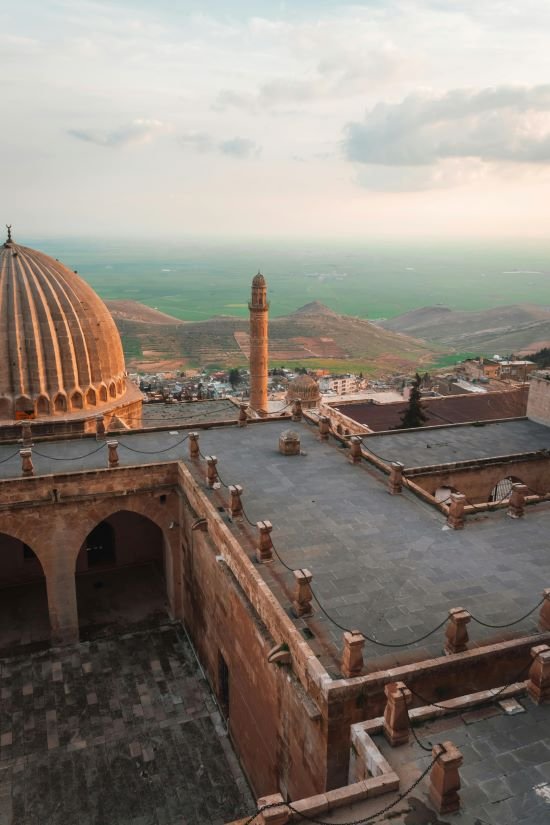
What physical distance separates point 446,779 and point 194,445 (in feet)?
49.8

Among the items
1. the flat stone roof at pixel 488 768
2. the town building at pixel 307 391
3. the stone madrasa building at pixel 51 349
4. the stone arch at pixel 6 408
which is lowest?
the town building at pixel 307 391

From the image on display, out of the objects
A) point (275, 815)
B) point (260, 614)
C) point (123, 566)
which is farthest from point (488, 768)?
point (123, 566)

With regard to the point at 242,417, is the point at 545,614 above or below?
below

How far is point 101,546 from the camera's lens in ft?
83.0

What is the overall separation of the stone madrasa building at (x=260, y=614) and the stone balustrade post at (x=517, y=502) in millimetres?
72

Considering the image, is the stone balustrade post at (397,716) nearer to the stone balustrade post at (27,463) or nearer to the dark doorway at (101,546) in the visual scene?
the stone balustrade post at (27,463)

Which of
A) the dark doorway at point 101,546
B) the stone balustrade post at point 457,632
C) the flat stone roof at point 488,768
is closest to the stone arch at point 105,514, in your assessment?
the dark doorway at point 101,546

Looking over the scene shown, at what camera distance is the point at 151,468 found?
2092 centimetres

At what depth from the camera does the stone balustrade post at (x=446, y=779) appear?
26.3 ft

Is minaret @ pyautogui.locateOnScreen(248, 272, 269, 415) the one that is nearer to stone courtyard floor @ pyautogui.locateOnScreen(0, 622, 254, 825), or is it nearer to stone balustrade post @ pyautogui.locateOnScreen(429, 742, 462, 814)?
stone courtyard floor @ pyautogui.locateOnScreen(0, 622, 254, 825)

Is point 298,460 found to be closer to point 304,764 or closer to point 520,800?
point 304,764

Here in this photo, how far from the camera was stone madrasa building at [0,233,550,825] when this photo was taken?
9.84m

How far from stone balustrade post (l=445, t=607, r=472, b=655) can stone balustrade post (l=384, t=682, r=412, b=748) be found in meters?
2.25

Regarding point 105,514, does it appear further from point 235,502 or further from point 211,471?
point 235,502
